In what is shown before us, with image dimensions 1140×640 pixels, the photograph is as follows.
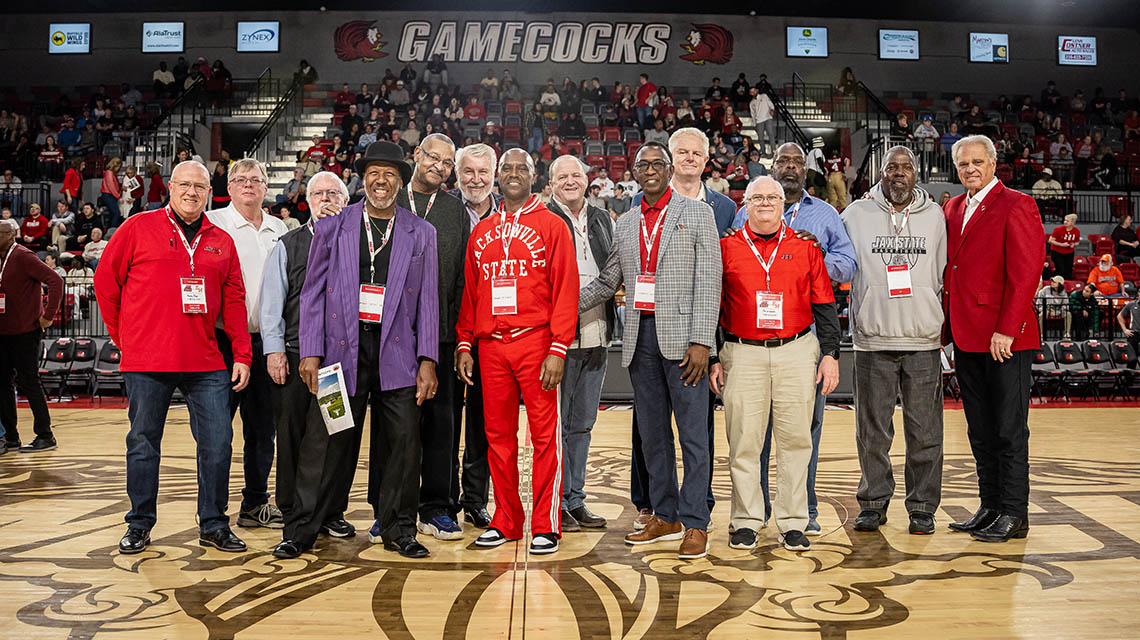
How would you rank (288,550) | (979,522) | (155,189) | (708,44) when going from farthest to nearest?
(708,44) → (155,189) → (979,522) → (288,550)

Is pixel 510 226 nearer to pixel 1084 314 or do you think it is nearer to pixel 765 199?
pixel 765 199

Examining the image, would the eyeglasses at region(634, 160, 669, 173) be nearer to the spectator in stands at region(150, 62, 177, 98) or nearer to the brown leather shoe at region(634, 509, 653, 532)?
the brown leather shoe at region(634, 509, 653, 532)

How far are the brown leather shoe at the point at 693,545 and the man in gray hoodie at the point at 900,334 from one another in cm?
90

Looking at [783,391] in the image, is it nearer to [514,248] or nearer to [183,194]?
[514,248]

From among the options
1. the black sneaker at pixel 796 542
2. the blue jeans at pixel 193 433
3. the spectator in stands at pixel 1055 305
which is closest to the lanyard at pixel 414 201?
the blue jeans at pixel 193 433

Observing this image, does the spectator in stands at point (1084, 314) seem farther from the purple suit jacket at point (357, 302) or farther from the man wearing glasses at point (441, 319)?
the purple suit jacket at point (357, 302)

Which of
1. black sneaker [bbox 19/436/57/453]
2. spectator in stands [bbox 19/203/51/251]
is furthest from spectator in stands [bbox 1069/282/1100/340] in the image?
spectator in stands [bbox 19/203/51/251]

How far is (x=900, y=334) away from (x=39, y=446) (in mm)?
6007

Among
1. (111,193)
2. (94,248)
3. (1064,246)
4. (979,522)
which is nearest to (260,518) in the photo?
(979,522)

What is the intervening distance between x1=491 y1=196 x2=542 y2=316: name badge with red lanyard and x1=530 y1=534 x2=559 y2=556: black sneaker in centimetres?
97

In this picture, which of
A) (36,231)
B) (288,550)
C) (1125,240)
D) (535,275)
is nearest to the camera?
(288,550)

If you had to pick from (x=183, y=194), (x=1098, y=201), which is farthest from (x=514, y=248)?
(x=1098, y=201)

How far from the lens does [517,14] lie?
19.4 meters

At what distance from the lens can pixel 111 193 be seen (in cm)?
1385
